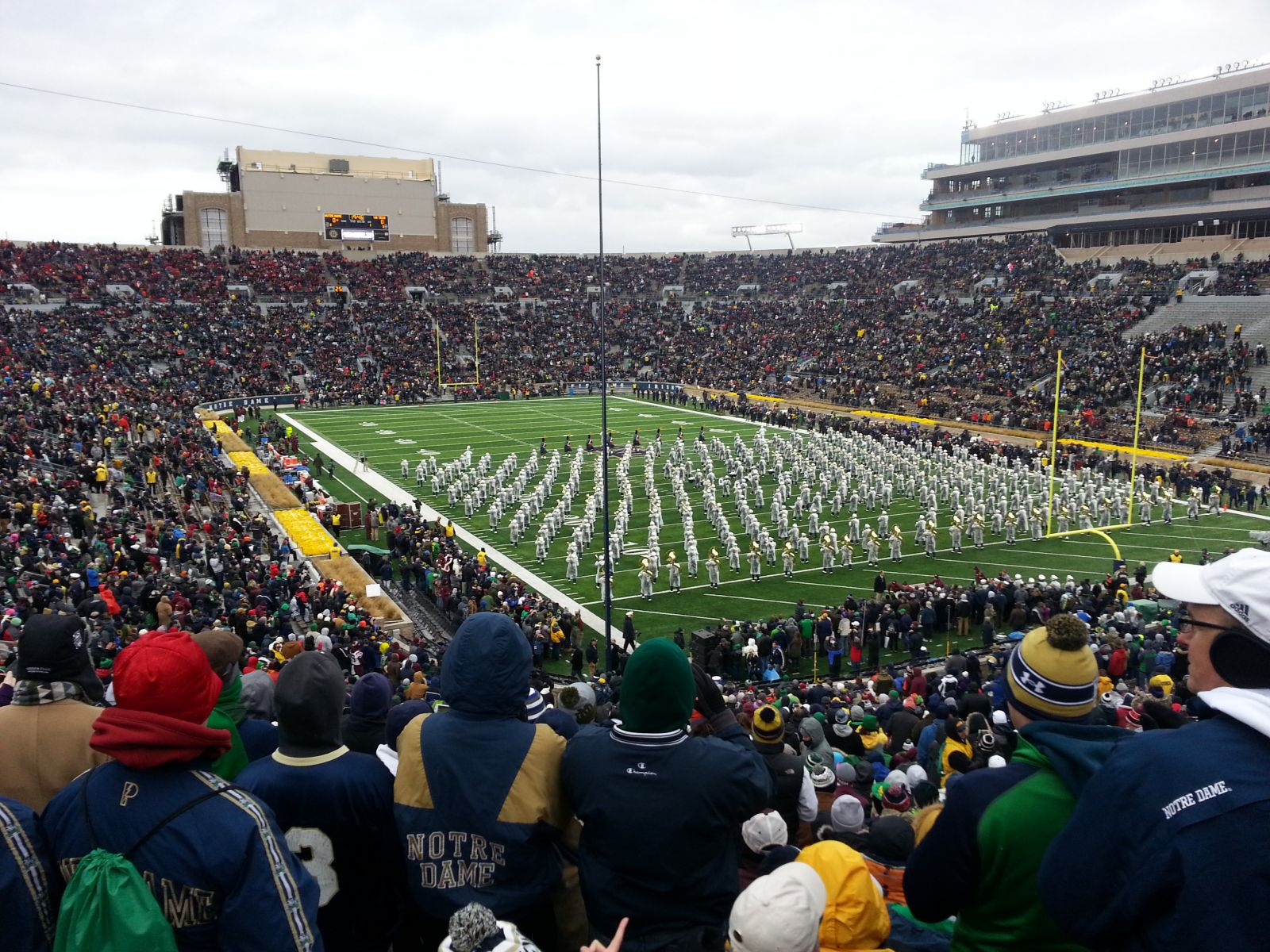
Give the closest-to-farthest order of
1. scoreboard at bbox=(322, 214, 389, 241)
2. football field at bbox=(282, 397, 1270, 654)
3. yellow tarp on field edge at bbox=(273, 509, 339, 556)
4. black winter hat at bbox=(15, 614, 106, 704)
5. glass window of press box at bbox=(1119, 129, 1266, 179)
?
black winter hat at bbox=(15, 614, 106, 704) → football field at bbox=(282, 397, 1270, 654) → yellow tarp on field edge at bbox=(273, 509, 339, 556) → glass window of press box at bbox=(1119, 129, 1266, 179) → scoreboard at bbox=(322, 214, 389, 241)

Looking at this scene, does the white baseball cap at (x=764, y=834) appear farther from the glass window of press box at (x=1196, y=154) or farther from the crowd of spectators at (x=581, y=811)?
the glass window of press box at (x=1196, y=154)

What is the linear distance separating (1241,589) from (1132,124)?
190 feet

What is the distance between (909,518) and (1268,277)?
2695cm

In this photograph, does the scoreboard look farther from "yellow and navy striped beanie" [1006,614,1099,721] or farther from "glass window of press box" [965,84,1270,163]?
"yellow and navy striped beanie" [1006,614,1099,721]

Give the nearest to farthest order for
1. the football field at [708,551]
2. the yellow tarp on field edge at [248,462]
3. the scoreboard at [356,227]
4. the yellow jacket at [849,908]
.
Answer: the yellow jacket at [849,908]
the football field at [708,551]
the yellow tarp on field edge at [248,462]
the scoreboard at [356,227]

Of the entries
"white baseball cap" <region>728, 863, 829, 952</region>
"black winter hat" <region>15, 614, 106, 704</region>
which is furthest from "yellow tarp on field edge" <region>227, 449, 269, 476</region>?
"white baseball cap" <region>728, 863, 829, 952</region>

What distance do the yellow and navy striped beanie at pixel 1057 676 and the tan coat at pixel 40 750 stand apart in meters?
2.84

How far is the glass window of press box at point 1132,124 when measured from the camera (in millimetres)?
45156

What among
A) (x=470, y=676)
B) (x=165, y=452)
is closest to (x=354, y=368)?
(x=165, y=452)

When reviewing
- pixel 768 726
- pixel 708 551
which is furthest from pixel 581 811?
pixel 708 551

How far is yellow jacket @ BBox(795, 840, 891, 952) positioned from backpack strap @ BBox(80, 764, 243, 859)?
154cm

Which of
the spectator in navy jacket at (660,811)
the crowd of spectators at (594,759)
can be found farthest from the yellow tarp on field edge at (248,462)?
the spectator in navy jacket at (660,811)

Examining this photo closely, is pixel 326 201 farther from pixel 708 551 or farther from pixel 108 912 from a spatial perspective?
pixel 108 912

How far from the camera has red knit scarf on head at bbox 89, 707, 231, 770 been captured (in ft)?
7.45
